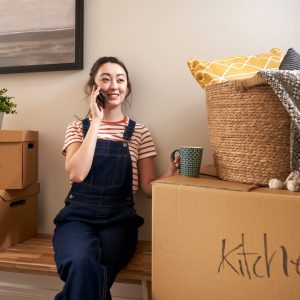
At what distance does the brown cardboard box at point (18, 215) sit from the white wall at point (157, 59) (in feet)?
0.26

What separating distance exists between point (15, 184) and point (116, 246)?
487 millimetres

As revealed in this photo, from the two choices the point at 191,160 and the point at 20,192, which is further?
the point at 20,192

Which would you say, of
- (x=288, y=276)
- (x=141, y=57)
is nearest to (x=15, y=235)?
(x=141, y=57)

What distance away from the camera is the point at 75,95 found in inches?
51.5

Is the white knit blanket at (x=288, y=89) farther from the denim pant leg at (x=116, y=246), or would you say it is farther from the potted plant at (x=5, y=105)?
the potted plant at (x=5, y=105)

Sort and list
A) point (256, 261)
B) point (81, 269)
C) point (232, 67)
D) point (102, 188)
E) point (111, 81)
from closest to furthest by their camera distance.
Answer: point (256, 261) < point (81, 269) < point (232, 67) < point (102, 188) < point (111, 81)

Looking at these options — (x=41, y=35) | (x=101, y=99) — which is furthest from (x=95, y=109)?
(x=41, y=35)

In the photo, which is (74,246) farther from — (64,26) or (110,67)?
(64,26)

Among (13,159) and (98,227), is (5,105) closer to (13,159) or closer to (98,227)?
(13,159)

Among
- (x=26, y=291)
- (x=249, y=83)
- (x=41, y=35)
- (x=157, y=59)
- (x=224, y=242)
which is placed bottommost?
(x=26, y=291)

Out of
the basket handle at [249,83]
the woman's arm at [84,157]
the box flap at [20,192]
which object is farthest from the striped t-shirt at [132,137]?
the basket handle at [249,83]

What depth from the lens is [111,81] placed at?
1159 mm

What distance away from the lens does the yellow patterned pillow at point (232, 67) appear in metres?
0.91

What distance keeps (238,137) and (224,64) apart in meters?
0.29
